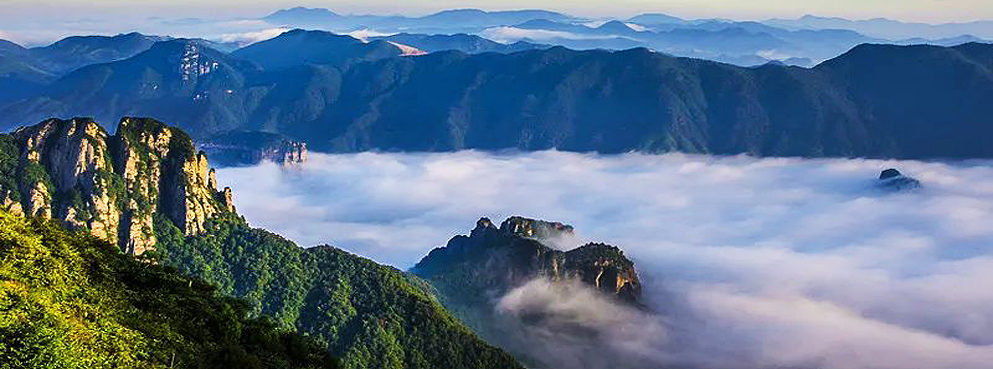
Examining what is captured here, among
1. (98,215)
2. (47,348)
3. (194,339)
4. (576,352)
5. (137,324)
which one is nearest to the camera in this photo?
(47,348)

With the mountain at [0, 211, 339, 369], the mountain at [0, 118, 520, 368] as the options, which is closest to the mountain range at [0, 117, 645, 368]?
the mountain at [0, 118, 520, 368]

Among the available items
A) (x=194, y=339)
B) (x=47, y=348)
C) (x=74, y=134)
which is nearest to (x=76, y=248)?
(x=194, y=339)

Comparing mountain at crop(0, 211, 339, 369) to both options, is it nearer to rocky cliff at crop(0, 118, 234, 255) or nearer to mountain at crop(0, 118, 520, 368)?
mountain at crop(0, 118, 520, 368)

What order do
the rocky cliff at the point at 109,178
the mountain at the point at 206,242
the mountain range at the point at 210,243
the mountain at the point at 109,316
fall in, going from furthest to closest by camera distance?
1. the rocky cliff at the point at 109,178
2. the mountain at the point at 206,242
3. the mountain range at the point at 210,243
4. the mountain at the point at 109,316

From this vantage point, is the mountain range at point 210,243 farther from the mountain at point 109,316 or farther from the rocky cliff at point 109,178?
the mountain at point 109,316

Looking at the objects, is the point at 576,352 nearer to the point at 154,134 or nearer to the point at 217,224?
the point at 217,224

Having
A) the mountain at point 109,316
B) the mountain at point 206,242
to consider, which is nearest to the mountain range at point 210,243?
the mountain at point 206,242
